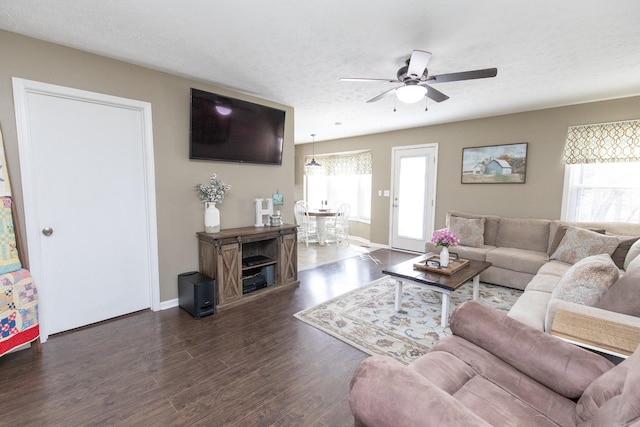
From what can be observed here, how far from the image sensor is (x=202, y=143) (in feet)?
10.5

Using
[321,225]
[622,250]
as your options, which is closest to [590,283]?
[622,250]

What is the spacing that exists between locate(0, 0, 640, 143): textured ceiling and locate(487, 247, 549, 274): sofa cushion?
203cm

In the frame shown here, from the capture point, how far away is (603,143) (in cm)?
377

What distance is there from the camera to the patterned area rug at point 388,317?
247 cm

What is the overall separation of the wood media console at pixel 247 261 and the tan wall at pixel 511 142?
3117 millimetres

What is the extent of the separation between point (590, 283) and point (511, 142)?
3.34 m

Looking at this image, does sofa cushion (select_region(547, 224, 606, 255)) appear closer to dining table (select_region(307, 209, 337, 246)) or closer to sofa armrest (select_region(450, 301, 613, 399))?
sofa armrest (select_region(450, 301, 613, 399))

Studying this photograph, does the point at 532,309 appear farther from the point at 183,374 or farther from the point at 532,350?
the point at 183,374

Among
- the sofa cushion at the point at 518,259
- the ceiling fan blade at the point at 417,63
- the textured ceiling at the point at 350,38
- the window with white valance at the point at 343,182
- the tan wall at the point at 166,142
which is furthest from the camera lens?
the window with white valance at the point at 343,182

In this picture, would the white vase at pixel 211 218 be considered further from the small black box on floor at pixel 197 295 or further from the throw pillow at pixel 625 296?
the throw pillow at pixel 625 296

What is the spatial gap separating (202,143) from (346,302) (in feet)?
7.89

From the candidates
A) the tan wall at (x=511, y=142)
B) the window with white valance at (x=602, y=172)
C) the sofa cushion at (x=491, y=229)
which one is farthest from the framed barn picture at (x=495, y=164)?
the sofa cushion at (x=491, y=229)

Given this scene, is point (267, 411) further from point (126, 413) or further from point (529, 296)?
point (529, 296)

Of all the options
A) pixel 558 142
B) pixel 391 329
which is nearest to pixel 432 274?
pixel 391 329
